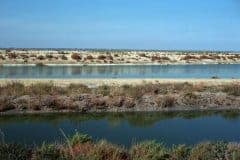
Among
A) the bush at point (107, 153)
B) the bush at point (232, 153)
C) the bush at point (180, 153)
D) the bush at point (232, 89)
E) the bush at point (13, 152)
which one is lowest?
the bush at point (232, 89)

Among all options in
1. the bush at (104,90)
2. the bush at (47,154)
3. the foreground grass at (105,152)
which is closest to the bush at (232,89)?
the bush at (104,90)

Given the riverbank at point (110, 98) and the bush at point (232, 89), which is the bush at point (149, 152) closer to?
the riverbank at point (110, 98)

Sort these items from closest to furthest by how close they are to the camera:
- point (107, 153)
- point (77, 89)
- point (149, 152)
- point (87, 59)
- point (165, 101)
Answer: point (107, 153) < point (149, 152) < point (165, 101) < point (77, 89) < point (87, 59)

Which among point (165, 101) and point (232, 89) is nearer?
point (165, 101)

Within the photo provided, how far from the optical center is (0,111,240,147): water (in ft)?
55.9

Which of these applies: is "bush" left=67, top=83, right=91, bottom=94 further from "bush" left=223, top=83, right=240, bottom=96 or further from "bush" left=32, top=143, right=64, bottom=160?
"bush" left=32, top=143, right=64, bottom=160

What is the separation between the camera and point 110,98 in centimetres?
2498

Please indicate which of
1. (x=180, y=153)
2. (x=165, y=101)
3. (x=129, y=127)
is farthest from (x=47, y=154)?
(x=165, y=101)

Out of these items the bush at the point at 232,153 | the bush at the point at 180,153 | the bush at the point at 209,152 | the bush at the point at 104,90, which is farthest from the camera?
the bush at the point at 104,90

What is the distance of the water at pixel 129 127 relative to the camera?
17.0 meters

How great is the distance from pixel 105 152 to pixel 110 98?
14731mm

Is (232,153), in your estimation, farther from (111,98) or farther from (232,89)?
(232,89)

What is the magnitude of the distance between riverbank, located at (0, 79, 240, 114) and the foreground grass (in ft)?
40.1

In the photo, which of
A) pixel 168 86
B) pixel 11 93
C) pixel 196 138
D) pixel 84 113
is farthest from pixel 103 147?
pixel 168 86
